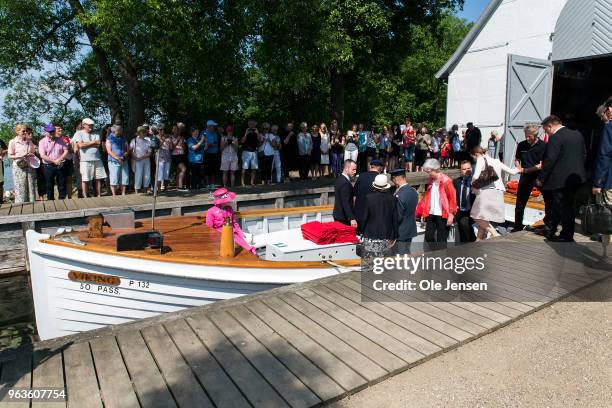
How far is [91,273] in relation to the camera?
5.77 metres

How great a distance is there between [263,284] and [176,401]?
298cm

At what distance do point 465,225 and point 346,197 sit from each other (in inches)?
78.8

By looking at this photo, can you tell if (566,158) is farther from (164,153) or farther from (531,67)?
(164,153)

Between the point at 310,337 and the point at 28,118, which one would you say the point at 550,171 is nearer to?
the point at 310,337

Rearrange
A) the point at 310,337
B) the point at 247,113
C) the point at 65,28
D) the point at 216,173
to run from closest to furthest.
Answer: the point at 310,337, the point at 216,173, the point at 65,28, the point at 247,113

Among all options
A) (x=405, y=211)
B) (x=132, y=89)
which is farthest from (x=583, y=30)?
(x=132, y=89)

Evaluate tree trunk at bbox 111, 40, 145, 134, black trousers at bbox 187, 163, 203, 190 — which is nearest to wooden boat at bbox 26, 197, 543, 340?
black trousers at bbox 187, 163, 203, 190

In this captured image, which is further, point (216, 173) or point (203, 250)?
point (216, 173)

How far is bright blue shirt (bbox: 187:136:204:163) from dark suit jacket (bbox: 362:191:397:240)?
6.52 m

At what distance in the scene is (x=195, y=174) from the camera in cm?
1152

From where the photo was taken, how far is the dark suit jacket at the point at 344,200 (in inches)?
294

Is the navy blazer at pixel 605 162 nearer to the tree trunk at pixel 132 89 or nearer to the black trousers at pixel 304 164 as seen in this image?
the black trousers at pixel 304 164

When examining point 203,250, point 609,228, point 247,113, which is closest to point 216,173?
point 203,250

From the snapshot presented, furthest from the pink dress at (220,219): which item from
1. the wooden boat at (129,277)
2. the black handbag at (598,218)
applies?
the black handbag at (598,218)
